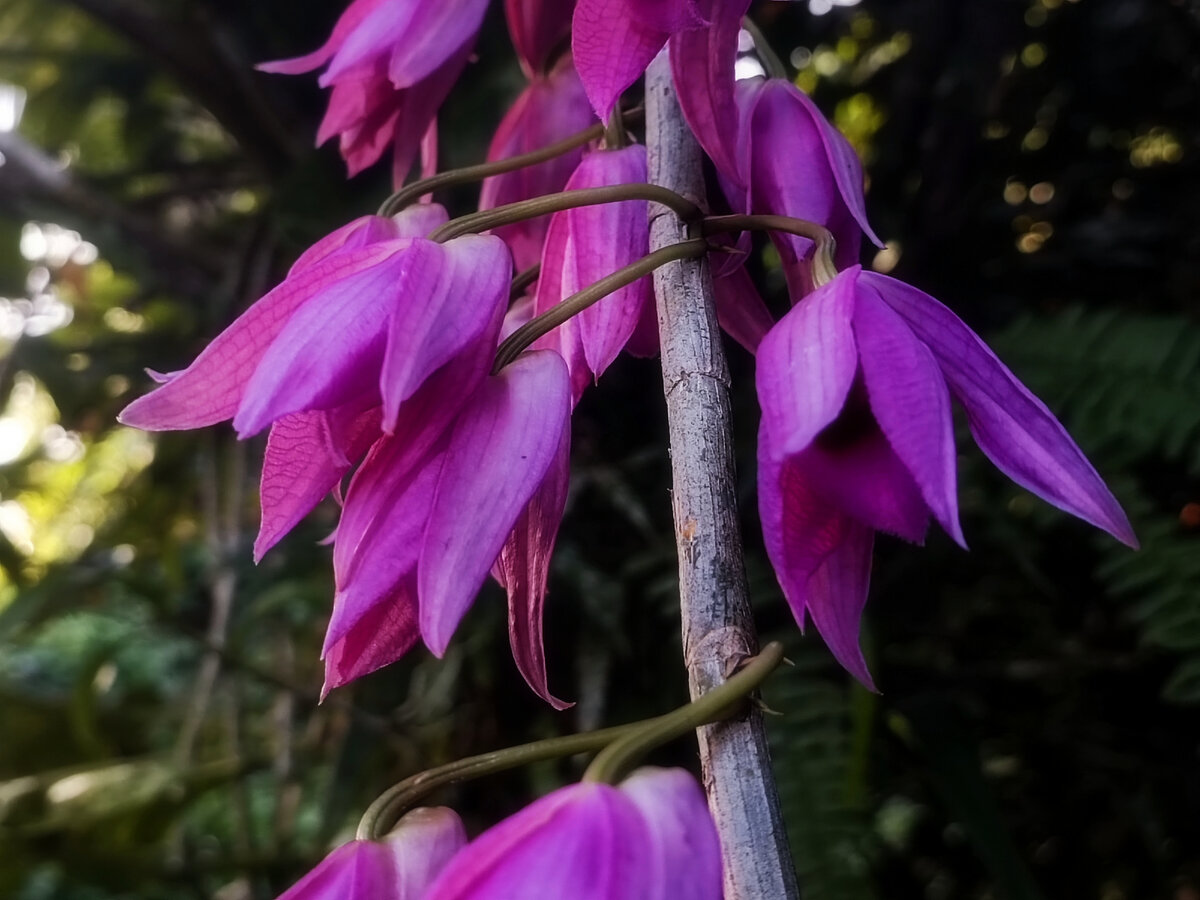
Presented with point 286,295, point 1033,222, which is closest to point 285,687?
point 286,295

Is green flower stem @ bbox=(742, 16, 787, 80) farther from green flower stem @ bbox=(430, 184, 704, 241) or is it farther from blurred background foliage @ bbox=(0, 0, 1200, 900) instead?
blurred background foliage @ bbox=(0, 0, 1200, 900)

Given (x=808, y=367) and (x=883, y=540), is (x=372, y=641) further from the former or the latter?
(x=883, y=540)

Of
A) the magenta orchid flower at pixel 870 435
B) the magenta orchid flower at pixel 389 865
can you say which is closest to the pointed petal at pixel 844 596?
the magenta orchid flower at pixel 870 435

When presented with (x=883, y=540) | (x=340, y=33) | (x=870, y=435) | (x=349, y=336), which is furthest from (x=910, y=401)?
(x=883, y=540)

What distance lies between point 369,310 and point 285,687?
613mm

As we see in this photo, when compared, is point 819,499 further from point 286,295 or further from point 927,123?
point 927,123

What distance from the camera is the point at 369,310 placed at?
21 centimetres

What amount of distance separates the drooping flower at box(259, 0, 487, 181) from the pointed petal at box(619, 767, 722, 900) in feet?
0.77

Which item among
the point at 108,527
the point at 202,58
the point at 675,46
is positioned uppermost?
the point at 202,58

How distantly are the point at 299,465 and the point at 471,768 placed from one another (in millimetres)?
88

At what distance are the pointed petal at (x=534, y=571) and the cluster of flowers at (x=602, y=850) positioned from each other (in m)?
0.06

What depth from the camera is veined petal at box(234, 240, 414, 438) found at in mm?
201

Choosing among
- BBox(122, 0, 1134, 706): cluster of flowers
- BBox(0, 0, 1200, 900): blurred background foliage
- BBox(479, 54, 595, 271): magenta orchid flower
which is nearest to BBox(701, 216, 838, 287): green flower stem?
BBox(122, 0, 1134, 706): cluster of flowers

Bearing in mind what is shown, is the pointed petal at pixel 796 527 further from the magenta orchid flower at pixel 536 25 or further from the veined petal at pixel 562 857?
the magenta orchid flower at pixel 536 25
